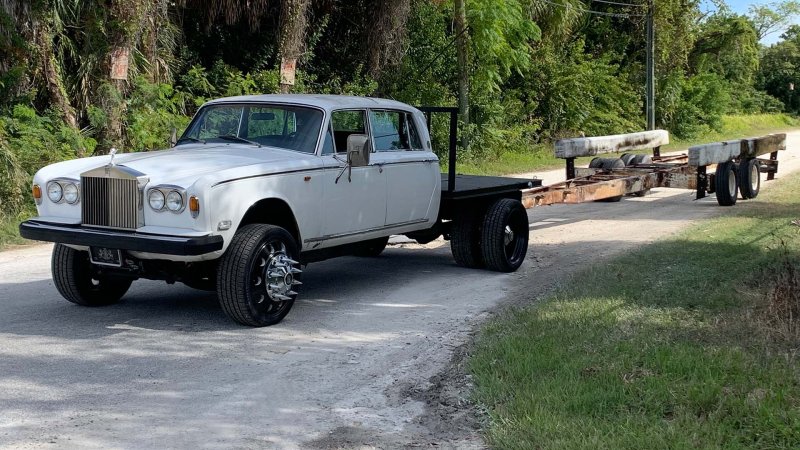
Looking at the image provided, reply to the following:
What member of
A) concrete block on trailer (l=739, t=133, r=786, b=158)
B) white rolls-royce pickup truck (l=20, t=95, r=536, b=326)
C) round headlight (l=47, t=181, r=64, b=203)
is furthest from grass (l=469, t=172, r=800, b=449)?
concrete block on trailer (l=739, t=133, r=786, b=158)

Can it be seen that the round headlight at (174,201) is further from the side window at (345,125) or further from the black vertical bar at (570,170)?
the black vertical bar at (570,170)

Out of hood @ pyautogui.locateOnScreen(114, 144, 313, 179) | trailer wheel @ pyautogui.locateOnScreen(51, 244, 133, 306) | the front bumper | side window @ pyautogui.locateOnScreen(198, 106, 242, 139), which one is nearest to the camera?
the front bumper

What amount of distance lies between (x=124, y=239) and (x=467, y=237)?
4.36 meters

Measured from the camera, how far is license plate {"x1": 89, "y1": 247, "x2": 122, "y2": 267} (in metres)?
7.61

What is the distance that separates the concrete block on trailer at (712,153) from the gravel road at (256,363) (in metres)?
5.01

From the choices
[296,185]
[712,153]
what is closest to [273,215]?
[296,185]

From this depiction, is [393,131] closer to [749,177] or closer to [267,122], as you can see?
[267,122]

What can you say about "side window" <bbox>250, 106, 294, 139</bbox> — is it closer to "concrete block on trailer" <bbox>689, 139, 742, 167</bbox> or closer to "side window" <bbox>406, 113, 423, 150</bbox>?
"side window" <bbox>406, 113, 423, 150</bbox>

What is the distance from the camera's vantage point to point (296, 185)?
8125mm

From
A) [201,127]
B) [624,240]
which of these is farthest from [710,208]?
[201,127]

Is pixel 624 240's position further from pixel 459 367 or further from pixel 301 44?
pixel 301 44

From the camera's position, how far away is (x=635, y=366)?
630cm

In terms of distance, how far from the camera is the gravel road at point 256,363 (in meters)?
5.45

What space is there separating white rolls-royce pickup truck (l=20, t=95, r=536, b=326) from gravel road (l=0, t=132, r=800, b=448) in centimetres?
42
